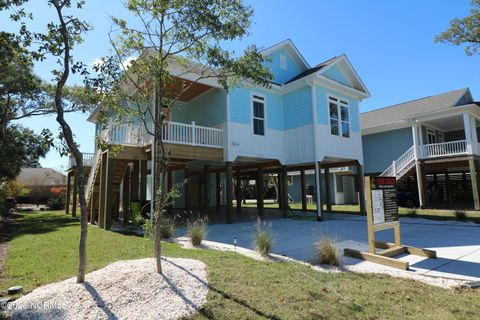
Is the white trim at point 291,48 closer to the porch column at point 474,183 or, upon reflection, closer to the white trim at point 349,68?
the white trim at point 349,68

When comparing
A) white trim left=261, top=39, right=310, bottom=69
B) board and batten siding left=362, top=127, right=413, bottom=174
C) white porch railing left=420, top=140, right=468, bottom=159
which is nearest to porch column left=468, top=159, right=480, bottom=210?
white porch railing left=420, top=140, right=468, bottom=159

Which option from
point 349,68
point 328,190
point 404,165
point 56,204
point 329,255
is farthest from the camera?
point 56,204

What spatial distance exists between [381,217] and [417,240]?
273 cm

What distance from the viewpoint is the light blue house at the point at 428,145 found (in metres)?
18.5

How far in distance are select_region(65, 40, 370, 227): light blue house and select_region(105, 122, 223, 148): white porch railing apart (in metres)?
0.04

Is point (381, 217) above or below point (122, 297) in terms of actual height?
above

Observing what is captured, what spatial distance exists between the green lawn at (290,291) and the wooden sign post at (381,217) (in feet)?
5.03

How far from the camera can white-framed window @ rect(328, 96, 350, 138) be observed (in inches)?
611

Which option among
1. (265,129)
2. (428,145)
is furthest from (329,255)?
(428,145)

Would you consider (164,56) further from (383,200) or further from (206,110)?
(206,110)

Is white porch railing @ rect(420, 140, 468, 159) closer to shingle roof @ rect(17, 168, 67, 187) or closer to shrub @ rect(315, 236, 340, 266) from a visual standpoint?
shrub @ rect(315, 236, 340, 266)

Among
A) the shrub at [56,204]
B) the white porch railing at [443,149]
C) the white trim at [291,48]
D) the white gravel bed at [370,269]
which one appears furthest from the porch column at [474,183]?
the shrub at [56,204]

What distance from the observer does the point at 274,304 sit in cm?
395

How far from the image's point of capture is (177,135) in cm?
1223
